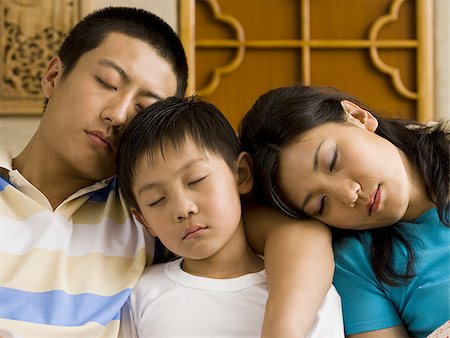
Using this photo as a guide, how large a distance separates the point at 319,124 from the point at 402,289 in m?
0.31

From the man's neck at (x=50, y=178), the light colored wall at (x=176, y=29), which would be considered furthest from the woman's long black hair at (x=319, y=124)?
the light colored wall at (x=176, y=29)

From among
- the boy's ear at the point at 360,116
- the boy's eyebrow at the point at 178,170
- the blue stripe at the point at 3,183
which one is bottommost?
the blue stripe at the point at 3,183

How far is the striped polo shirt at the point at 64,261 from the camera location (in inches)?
40.4

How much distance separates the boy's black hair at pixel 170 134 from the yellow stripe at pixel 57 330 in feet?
0.71

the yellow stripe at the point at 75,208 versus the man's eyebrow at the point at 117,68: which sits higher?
the man's eyebrow at the point at 117,68

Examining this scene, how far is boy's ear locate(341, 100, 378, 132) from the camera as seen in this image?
120 centimetres

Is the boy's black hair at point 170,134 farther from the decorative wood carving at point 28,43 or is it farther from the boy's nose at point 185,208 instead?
the decorative wood carving at point 28,43

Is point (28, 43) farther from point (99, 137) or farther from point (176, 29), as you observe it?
point (99, 137)

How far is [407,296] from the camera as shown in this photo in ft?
3.53

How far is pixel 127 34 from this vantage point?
1329mm

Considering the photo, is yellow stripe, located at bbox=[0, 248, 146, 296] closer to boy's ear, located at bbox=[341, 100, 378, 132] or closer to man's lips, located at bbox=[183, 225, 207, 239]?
man's lips, located at bbox=[183, 225, 207, 239]

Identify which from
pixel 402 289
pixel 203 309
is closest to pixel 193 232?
pixel 203 309

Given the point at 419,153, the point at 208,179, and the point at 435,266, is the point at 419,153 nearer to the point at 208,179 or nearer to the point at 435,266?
the point at 435,266

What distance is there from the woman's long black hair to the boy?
0.22 ft
